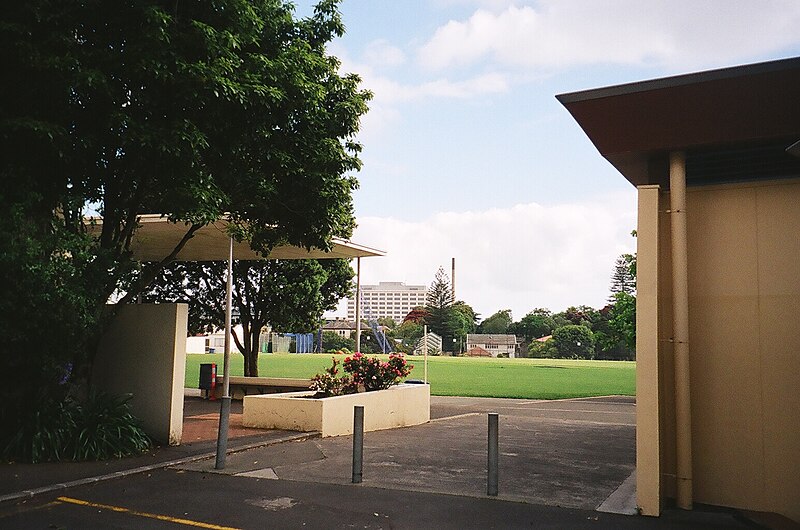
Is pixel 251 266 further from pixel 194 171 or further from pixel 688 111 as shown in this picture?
pixel 688 111

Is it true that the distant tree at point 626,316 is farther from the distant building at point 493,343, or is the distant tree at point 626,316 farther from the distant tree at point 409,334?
the distant building at point 493,343

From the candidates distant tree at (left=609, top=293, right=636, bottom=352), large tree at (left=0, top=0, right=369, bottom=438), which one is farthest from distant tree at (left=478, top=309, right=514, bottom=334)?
large tree at (left=0, top=0, right=369, bottom=438)

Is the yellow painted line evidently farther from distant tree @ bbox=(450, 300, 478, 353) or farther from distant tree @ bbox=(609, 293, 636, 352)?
distant tree @ bbox=(450, 300, 478, 353)

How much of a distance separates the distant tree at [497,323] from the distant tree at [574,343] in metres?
48.1

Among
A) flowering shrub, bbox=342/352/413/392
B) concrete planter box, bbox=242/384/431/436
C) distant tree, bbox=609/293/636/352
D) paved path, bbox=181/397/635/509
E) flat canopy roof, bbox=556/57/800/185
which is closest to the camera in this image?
flat canopy roof, bbox=556/57/800/185

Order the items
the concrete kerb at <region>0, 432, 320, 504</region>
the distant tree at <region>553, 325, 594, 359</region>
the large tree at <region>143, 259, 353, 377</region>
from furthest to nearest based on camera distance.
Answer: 1. the distant tree at <region>553, 325, 594, 359</region>
2. the large tree at <region>143, 259, 353, 377</region>
3. the concrete kerb at <region>0, 432, 320, 504</region>

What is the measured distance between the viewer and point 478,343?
14750 cm

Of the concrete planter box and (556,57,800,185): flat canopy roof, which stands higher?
(556,57,800,185): flat canopy roof

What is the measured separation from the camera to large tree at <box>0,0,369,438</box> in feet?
30.6

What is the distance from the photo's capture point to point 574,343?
4619 inches

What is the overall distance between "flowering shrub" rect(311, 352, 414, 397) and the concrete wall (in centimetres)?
371

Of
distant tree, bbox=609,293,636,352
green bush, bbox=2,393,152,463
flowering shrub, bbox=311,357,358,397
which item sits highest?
distant tree, bbox=609,293,636,352

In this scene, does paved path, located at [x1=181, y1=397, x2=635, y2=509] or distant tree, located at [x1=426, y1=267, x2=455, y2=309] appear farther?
distant tree, located at [x1=426, y1=267, x2=455, y2=309]

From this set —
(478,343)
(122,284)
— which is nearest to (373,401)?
(122,284)
